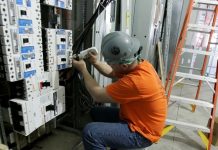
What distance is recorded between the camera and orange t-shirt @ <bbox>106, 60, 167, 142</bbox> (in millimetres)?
1175

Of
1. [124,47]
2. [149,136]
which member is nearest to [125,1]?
[124,47]

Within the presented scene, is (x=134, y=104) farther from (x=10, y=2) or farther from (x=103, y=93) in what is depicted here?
(x=10, y=2)

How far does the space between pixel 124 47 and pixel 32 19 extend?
0.56m

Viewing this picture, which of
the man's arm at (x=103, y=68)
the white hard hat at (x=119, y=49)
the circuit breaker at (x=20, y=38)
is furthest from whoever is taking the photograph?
the man's arm at (x=103, y=68)

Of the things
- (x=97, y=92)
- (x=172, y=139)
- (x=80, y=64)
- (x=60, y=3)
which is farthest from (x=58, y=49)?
(x=172, y=139)

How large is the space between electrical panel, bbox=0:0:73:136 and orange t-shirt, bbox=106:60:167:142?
0.44 m

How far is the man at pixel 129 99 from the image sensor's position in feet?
3.83

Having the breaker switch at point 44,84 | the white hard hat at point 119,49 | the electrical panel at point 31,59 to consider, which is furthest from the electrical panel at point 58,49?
the white hard hat at point 119,49

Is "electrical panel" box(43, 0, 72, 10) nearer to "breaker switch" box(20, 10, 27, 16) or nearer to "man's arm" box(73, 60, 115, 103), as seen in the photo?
"breaker switch" box(20, 10, 27, 16)

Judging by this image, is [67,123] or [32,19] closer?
[32,19]

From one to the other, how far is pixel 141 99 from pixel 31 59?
28.2 inches

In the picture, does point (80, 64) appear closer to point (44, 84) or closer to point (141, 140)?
point (44, 84)

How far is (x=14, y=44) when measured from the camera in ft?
3.42

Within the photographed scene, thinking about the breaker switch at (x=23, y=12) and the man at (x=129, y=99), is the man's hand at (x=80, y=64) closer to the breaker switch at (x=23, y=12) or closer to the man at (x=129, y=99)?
the man at (x=129, y=99)
